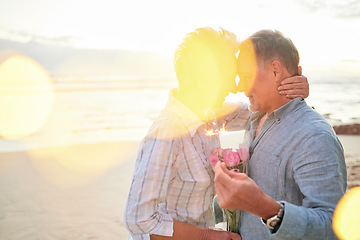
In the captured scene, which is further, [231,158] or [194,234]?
[194,234]

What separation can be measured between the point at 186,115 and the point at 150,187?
0.58m

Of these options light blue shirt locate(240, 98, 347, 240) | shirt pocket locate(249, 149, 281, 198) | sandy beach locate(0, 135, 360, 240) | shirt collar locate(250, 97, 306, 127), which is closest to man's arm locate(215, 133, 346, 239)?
light blue shirt locate(240, 98, 347, 240)

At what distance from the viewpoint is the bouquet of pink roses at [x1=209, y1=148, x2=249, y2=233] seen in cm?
221

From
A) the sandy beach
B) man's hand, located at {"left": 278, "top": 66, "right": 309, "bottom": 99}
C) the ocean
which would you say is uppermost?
man's hand, located at {"left": 278, "top": 66, "right": 309, "bottom": 99}

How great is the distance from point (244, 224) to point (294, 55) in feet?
4.08

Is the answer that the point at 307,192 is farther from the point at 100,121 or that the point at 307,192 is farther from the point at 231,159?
the point at 100,121

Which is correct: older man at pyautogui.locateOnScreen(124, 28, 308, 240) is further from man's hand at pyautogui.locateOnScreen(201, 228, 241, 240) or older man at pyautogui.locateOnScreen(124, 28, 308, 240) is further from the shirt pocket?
the shirt pocket

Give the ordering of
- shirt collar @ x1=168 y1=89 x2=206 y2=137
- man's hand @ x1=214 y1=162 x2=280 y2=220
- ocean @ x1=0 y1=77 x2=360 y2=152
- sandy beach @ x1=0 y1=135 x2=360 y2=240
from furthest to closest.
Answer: ocean @ x1=0 y1=77 x2=360 y2=152 < sandy beach @ x1=0 y1=135 x2=360 y2=240 < shirt collar @ x1=168 y1=89 x2=206 y2=137 < man's hand @ x1=214 y1=162 x2=280 y2=220

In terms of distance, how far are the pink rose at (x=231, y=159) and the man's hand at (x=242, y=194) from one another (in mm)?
514

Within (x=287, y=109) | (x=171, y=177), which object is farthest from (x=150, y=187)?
(x=287, y=109)

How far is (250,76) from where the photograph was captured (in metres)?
2.36

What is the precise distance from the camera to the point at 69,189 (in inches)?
273

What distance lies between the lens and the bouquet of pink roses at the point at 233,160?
2.21m

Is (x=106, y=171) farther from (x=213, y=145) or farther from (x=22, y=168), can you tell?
(x=213, y=145)
